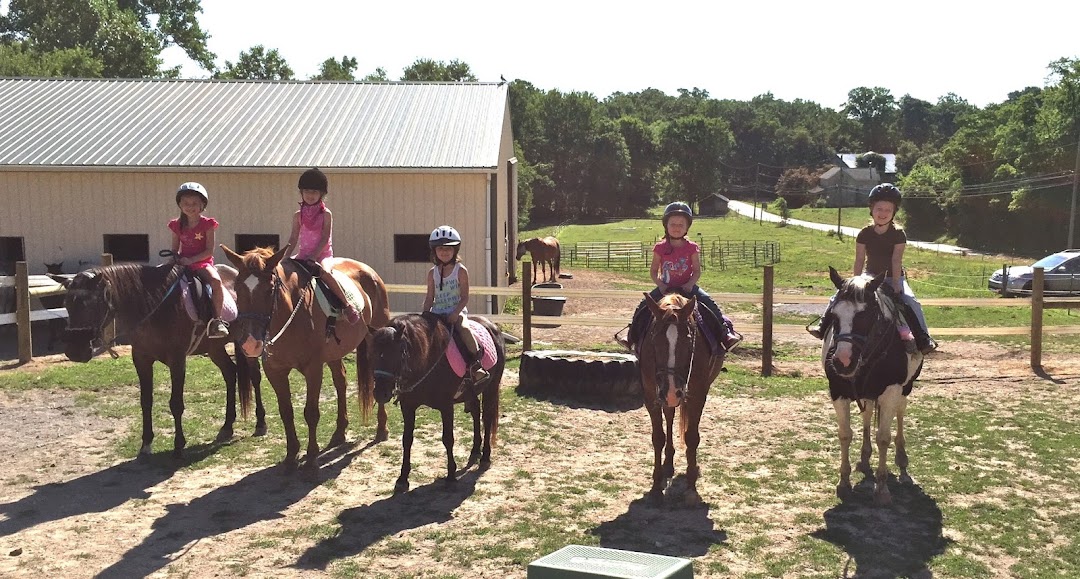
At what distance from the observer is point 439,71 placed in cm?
5800

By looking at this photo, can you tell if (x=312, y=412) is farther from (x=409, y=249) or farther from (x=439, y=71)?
(x=439, y=71)

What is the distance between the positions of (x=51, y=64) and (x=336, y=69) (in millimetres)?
19229

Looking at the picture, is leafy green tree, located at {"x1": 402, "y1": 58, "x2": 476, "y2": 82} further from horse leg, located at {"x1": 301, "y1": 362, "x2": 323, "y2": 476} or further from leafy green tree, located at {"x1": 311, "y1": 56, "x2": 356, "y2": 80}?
horse leg, located at {"x1": 301, "y1": 362, "x2": 323, "y2": 476}

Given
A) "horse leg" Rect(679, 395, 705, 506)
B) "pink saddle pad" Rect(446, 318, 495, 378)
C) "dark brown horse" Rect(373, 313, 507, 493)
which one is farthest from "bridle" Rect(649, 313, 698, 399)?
"dark brown horse" Rect(373, 313, 507, 493)

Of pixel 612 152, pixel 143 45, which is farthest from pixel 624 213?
pixel 143 45

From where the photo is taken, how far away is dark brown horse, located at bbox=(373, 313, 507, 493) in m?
6.74

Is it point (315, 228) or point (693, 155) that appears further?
point (693, 155)

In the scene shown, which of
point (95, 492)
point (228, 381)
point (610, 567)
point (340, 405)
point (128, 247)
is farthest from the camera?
point (128, 247)

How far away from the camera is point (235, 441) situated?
9.07 metres

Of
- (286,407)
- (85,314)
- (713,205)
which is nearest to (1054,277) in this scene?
(286,407)

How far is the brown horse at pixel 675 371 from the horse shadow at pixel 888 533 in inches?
45.5

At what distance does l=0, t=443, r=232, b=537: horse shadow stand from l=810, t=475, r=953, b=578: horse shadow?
5505 millimetres

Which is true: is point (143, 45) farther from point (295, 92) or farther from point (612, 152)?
point (612, 152)

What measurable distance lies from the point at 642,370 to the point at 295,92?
1837cm
